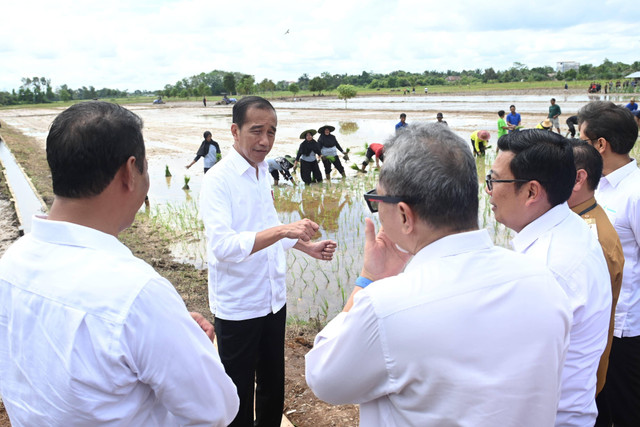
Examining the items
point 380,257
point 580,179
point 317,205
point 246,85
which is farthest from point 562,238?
point 246,85

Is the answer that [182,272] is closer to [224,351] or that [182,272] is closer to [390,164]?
[224,351]

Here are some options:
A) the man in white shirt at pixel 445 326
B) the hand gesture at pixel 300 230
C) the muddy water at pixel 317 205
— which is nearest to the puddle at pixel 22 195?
the muddy water at pixel 317 205

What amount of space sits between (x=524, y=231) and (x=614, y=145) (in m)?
1.28

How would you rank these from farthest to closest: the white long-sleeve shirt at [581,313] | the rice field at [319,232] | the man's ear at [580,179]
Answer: the rice field at [319,232] < the man's ear at [580,179] < the white long-sleeve shirt at [581,313]

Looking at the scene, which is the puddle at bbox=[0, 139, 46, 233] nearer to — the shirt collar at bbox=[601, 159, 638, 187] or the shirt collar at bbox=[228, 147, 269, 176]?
the shirt collar at bbox=[228, 147, 269, 176]

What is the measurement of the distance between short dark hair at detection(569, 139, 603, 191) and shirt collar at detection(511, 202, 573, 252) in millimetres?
466

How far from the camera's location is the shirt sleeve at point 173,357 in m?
1.18

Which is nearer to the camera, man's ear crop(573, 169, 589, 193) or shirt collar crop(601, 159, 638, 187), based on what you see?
man's ear crop(573, 169, 589, 193)

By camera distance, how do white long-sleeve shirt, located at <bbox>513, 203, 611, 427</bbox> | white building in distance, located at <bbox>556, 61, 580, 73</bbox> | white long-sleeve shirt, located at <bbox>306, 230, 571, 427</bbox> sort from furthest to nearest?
1. white building in distance, located at <bbox>556, 61, 580, 73</bbox>
2. white long-sleeve shirt, located at <bbox>513, 203, 611, 427</bbox>
3. white long-sleeve shirt, located at <bbox>306, 230, 571, 427</bbox>

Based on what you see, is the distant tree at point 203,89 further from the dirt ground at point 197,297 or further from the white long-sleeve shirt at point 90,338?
the white long-sleeve shirt at point 90,338

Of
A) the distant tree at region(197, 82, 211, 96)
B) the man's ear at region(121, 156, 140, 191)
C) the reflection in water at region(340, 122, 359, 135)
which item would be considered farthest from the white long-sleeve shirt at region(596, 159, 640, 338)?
the distant tree at region(197, 82, 211, 96)

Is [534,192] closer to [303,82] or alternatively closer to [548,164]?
[548,164]

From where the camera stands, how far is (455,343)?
→ 1135 millimetres

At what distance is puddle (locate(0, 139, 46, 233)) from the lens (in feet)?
30.4
